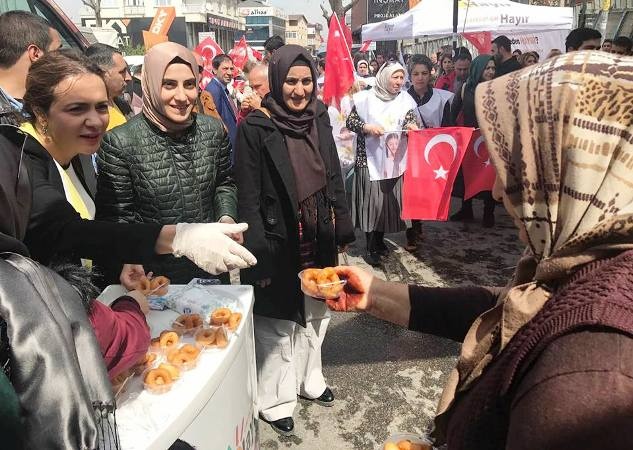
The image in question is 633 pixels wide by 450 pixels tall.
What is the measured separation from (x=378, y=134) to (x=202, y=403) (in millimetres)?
3280

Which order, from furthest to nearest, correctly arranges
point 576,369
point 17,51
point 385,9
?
point 385,9 → point 17,51 → point 576,369

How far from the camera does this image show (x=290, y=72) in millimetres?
2596

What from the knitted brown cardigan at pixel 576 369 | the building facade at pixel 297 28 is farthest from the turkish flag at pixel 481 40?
the building facade at pixel 297 28

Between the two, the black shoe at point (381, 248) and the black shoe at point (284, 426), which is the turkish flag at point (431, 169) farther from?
the black shoe at point (284, 426)

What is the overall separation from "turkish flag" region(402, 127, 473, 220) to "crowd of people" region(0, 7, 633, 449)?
1787 mm

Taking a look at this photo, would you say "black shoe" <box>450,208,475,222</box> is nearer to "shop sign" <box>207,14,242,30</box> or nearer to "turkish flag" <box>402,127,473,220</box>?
"turkish flag" <box>402,127,473,220</box>

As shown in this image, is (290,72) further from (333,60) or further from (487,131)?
(333,60)

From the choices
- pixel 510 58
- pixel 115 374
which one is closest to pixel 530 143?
pixel 115 374

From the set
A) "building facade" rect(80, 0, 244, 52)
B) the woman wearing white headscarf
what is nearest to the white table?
the woman wearing white headscarf

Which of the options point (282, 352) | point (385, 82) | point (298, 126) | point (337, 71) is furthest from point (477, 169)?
point (282, 352)

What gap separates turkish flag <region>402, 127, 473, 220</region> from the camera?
4367 mm

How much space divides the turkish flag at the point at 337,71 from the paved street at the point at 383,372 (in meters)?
1.93

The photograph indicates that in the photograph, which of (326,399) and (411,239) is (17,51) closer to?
(326,399)

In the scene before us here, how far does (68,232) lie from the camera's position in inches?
65.1
